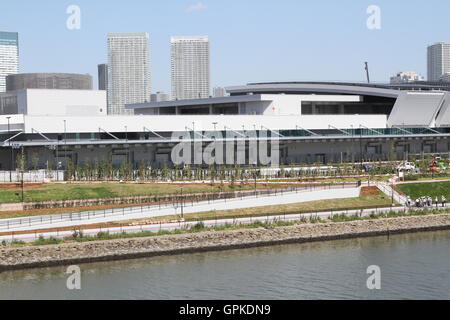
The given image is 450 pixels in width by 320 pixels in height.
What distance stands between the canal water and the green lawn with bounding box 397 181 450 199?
14776mm

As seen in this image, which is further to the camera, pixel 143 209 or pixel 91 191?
pixel 91 191

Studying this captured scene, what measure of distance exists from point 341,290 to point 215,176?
2972 centimetres

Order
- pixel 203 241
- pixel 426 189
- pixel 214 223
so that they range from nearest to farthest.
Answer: pixel 203 241
pixel 214 223
pixel 426 189

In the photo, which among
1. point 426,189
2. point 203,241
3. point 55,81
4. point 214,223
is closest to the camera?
point 203,241

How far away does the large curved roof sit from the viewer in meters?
82.4

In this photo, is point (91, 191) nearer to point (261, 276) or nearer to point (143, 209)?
point (143, 209)

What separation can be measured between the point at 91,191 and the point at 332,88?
130 feet

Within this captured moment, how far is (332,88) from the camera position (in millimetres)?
83750

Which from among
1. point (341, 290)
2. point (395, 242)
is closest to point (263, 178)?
point (395, 242)

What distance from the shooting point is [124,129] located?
69062 millimetres

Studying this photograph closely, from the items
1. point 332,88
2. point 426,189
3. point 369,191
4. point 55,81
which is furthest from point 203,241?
point 55,81

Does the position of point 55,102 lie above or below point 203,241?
above

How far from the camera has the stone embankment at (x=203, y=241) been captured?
3647cm
